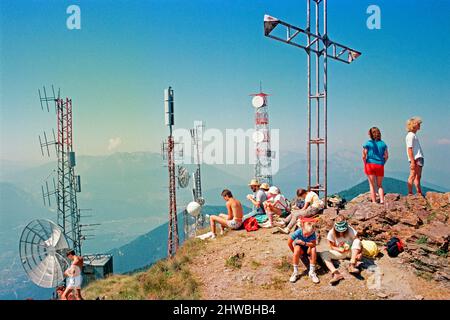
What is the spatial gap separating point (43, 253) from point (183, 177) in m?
9.72

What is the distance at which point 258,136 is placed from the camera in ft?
76.6

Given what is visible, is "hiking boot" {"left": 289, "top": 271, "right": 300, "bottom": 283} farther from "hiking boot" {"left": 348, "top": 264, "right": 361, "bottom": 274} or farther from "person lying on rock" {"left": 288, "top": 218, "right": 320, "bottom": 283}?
"hiking boot" {"left": 348, "top": 264, "right": 361, "bottom": 274}

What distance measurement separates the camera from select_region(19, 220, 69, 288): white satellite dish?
13.3m

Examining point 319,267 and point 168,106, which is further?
point 168,106

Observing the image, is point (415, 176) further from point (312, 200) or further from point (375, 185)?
point (312, 200)

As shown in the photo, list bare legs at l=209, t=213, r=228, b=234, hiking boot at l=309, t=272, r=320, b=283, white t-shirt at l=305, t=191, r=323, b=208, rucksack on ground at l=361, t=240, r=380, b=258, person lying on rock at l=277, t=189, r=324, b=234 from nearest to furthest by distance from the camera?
1. hiking boot at l=309, t=272, r=320, b=283
2. rucksack on ground at l=361, t=240, r=380, b=258
3. person lying on rock at l=277, t=189, r=324, b=234
4. white t-shirt at l=305, t=191, r=323, b=208
5. bare legs at l=209, t=213, r=228, b=234

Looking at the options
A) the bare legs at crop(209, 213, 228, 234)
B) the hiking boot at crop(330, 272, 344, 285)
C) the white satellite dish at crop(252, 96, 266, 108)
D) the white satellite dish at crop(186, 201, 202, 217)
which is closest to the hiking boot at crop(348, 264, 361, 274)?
the hiking boot at crop(330, 272, 344, 285)

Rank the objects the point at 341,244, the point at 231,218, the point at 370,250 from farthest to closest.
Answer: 1. the point at 231,218
2. the point at 370,250
3. the point at 341,244

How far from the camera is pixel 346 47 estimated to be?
39.1 feet

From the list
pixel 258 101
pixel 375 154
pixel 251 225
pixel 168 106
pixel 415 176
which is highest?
pixel 258 101

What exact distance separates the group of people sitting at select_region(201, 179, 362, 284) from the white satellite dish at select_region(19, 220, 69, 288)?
20.1ft

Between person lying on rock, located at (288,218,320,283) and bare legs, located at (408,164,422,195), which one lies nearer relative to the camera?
person lying on rock, located at (288,218,320,283)

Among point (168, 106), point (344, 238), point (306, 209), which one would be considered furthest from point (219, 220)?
point (168, 106)
